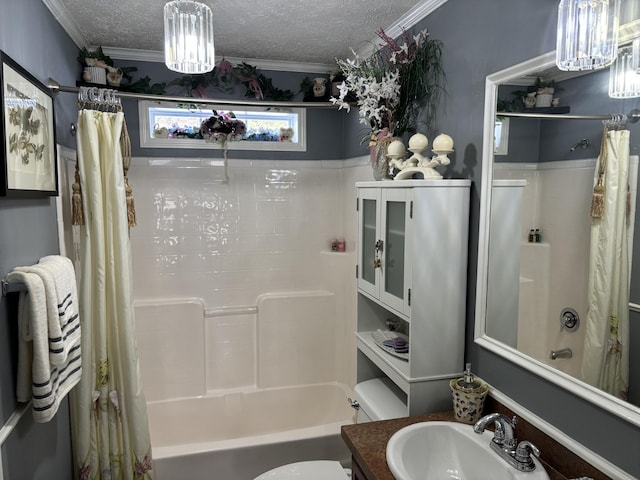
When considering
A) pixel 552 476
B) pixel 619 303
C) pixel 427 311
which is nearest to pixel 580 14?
pixel 619 303

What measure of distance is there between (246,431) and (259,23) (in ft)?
8.85

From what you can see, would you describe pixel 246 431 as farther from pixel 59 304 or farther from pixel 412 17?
pixel 412 17

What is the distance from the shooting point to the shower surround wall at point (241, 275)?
322 cm

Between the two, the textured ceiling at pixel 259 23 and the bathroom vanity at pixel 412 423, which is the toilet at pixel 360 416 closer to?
the bathroom vanity at pixel 412 423

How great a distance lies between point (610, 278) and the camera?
1269mm

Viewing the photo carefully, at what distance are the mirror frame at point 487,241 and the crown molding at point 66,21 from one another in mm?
2009

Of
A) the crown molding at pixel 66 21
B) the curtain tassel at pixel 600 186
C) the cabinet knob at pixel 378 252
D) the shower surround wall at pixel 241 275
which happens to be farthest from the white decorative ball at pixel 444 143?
the crown molding at pixel 66 21

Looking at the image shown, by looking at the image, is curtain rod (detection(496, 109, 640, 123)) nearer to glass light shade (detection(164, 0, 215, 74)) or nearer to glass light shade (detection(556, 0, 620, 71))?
glass light shade (detection(556, 0, 620, 71))

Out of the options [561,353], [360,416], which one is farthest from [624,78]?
[360,416]

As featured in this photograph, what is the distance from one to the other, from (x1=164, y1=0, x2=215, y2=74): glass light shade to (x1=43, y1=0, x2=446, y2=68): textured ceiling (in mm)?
420

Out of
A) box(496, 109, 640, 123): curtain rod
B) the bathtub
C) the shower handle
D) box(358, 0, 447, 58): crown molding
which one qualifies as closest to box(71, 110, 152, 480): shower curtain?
the bathtub

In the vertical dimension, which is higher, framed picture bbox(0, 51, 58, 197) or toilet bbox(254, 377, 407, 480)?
framed picture bbox(0, 51, 58, 197)

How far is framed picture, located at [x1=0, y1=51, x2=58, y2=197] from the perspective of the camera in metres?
1.45

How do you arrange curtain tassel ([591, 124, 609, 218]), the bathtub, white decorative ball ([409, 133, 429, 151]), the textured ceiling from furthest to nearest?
the bathtub, the textured ceiling, white decorative ball ([409, 133, 429, 151]), curtain tassel ([591, 124, 609, 218])
